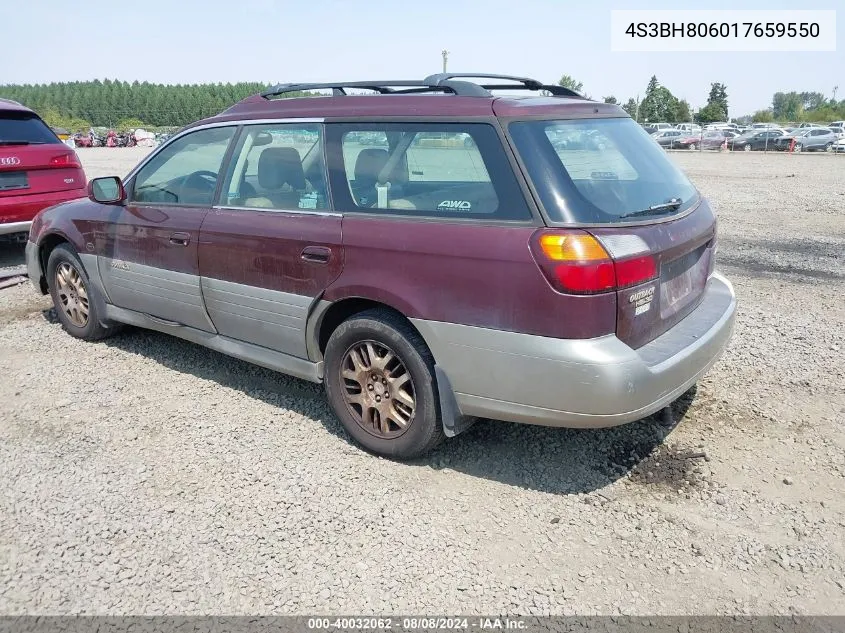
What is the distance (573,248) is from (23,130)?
300 inches

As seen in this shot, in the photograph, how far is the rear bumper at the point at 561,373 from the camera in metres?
2.92

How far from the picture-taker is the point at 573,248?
2.89 meters

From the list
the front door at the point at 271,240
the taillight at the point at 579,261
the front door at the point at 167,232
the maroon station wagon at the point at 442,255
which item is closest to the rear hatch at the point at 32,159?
the front door at the point at 167,232

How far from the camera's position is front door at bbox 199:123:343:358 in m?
3.73

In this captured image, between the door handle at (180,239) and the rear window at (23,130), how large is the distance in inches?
183

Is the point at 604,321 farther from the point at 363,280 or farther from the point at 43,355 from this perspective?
the point at 43,355

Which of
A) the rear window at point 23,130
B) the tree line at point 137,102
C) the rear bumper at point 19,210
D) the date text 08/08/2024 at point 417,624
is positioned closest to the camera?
the date text 08/08/2024 at point 417,624

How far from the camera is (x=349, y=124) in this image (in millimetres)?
3709

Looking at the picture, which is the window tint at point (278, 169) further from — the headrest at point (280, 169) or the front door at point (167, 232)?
the front door at point (167, 232)

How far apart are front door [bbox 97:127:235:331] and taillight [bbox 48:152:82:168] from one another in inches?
147

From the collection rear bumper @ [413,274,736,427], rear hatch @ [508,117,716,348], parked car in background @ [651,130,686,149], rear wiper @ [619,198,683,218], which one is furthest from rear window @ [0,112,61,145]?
parked car in background @ [651,130,686,149]

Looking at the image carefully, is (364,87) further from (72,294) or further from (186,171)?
(72,294)

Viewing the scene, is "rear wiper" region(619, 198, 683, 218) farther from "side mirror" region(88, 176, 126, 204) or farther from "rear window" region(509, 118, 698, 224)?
"side mirror" region(88, 176, 126, 204)

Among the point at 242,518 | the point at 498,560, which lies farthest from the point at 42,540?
the point at 498,560
